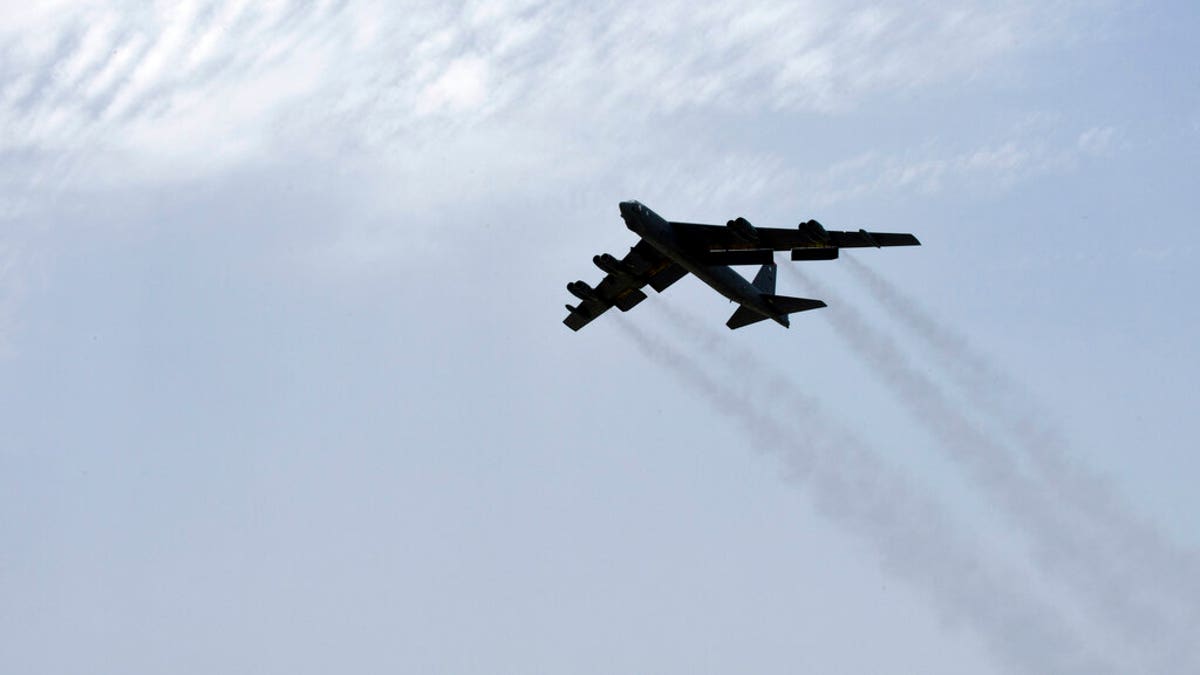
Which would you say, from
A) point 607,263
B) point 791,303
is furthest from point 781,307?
point 607,263

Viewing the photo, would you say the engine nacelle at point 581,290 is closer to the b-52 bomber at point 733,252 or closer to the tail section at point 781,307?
the b-52 bomber at point 733,252

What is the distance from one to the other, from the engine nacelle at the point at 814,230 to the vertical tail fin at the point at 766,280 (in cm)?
617

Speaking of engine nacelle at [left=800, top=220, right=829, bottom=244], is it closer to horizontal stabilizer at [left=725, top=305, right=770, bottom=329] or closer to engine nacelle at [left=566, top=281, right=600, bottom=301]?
horizontal stabilizer at [left=725, top=305, right=770, bottom=329]

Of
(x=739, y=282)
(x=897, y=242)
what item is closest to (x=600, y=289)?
(x=739, y=282)

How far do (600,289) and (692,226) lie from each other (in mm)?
9608

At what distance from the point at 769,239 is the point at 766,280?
18.6ft

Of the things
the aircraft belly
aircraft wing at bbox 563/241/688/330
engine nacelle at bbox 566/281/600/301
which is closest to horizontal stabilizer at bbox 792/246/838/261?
the aircraft belly

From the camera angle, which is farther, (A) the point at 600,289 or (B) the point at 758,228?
(A) the point at 600,289

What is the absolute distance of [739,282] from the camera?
260ft

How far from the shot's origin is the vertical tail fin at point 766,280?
82500 millimetres

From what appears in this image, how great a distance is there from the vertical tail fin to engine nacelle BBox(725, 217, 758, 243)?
6460mm

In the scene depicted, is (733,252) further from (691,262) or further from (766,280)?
(766,280)

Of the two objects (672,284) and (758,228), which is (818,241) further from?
(672,284)

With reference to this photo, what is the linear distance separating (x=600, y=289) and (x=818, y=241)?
43.0 feet
